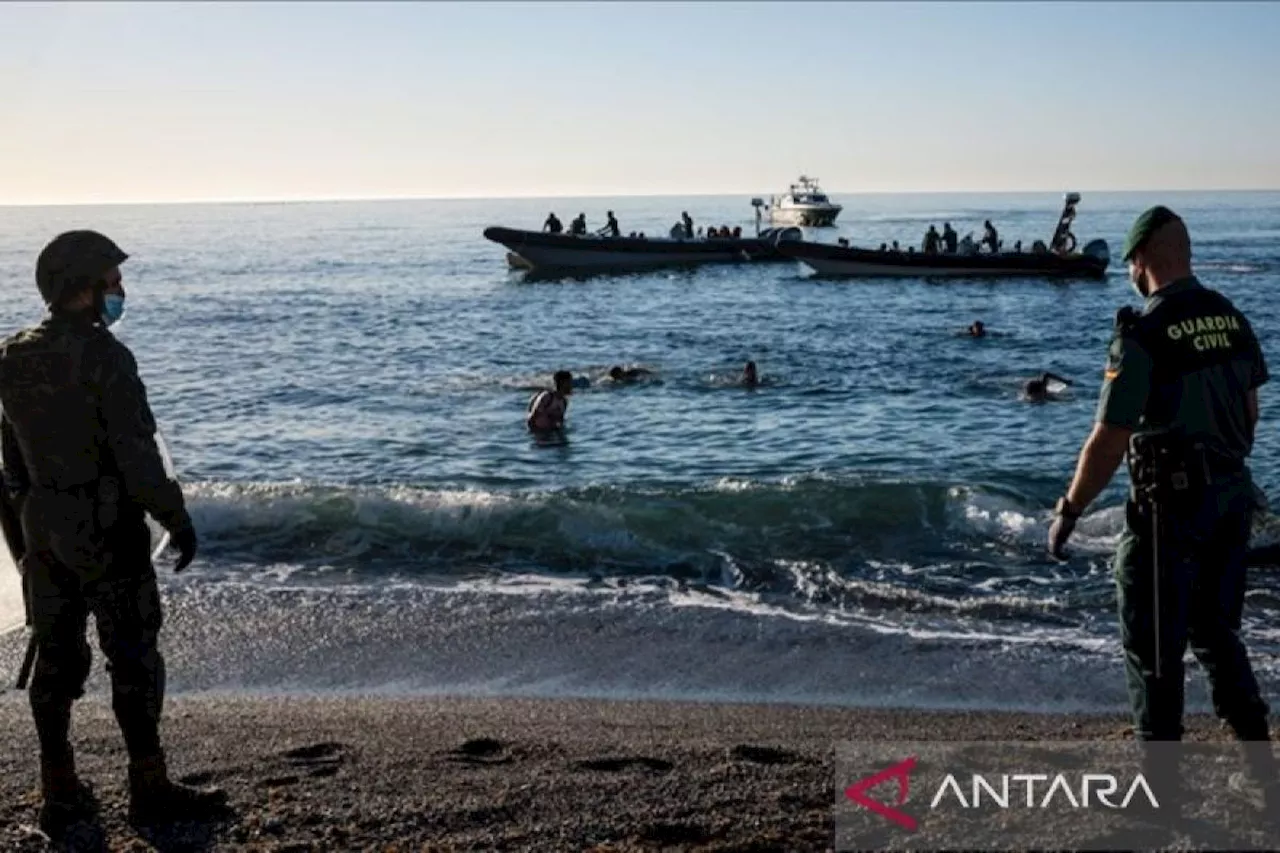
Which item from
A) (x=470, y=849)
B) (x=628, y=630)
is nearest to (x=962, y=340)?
(x=628, y=630)

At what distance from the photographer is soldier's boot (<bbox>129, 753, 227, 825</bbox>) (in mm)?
4211

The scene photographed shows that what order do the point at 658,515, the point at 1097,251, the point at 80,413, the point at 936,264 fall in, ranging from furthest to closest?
the point at 936,264 → the point at 1097,251 → the point at 658,515 → the point at 80,413

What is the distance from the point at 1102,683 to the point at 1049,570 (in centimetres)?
276

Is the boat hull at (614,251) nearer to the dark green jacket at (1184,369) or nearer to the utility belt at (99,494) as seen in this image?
the utility belt at (99,494)

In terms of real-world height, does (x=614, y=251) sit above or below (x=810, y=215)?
below

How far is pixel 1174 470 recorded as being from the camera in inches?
149

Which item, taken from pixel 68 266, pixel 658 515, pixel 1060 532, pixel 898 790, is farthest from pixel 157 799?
pixel 658 515

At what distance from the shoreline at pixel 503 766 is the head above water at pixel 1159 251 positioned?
1961 millimetres

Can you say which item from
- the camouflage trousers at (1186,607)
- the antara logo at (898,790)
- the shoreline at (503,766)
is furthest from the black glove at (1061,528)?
the shoreline at (503,766)

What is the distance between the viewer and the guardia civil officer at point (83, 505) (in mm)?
3959

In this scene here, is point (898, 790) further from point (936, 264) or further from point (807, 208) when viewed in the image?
point (807, 208)

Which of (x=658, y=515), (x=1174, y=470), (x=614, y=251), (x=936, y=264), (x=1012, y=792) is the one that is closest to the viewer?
(x=1174, y=470)

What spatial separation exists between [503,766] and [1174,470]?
260 cm

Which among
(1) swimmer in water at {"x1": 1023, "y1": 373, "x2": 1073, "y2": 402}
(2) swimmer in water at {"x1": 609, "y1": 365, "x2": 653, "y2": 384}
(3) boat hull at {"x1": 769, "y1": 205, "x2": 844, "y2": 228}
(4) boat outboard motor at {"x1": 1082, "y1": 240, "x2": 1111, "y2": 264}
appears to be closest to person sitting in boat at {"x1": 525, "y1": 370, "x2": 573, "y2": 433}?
(2) swimmer in water at {"x1": 609, "y1": 365, "x2": 653, "y2": 384}
